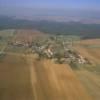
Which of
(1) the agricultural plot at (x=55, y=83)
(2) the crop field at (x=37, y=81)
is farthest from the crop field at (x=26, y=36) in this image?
(1) the agricultural plot at (x=55, y=83)

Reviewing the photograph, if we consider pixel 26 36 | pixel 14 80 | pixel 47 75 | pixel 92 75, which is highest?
pixel 14 80

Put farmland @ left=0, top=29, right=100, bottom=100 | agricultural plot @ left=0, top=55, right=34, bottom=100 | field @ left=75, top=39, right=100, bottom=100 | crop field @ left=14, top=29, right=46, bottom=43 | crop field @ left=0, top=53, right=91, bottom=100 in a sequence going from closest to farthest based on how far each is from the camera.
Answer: agricultural plot @ left=0, top=55, right=34, bottom=100
crop field @ left=0, top=53, right=91, bottom=100
farmland @ left=0, top=29, right=100, bottom=100
field @ left=75, top=39, right=100, bottom=100
crop field @ left=14, top=29, right=46, bottom=43

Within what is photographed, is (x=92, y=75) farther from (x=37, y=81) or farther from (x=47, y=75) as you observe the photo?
(x=37, y=81)

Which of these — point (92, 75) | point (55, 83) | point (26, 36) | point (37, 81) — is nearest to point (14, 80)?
point (37, 81)

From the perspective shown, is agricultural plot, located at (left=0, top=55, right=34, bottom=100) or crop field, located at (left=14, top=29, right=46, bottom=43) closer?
agricultural plot, located at (left=0, top=55, right=34, bottom=100)

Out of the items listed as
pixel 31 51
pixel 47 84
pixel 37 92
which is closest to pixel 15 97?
pixel 37 92

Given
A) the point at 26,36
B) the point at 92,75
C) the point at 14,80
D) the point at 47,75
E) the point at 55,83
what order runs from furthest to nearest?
the point at 26,36 < the point at 92,75 < the point at 47,75 < the point at 14,80 < the point at 55,83

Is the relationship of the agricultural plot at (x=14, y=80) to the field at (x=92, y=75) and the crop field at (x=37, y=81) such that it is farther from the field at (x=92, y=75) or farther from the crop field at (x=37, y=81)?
the field at (x=92, y=75)

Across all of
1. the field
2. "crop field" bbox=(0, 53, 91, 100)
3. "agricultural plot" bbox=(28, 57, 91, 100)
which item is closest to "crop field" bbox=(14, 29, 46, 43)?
the field

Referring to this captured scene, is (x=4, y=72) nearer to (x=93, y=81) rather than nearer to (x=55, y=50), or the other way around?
(x=93, y=81)

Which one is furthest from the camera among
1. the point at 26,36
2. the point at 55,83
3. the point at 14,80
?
the point at 26,36

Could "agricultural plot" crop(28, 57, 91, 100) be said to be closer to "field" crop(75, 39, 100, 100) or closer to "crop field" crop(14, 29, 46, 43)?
"field" crop(75, 39, 100, 100)
